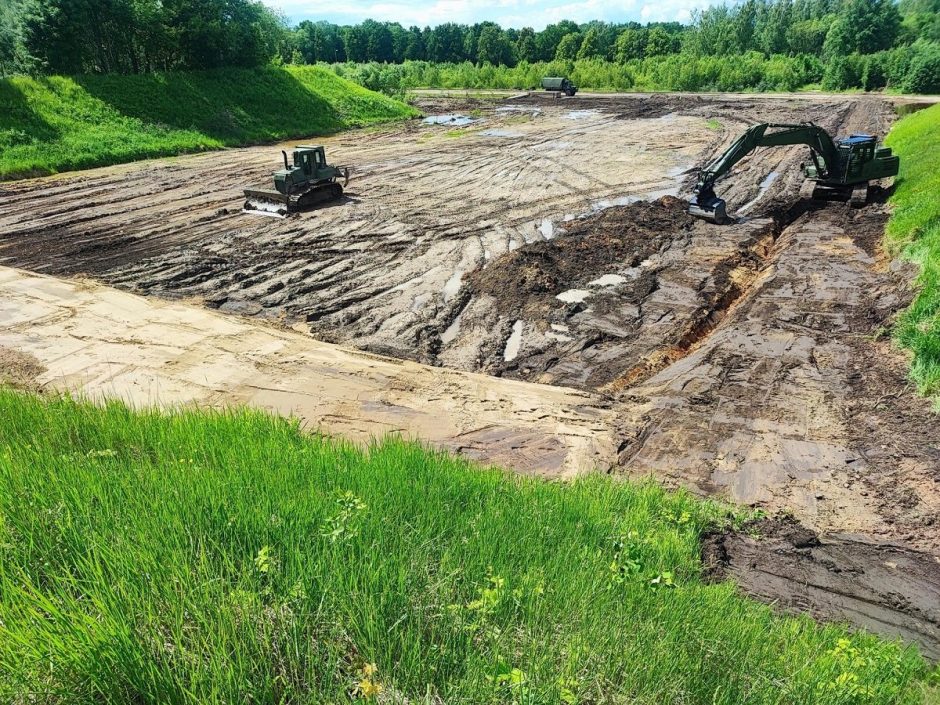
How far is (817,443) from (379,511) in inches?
275

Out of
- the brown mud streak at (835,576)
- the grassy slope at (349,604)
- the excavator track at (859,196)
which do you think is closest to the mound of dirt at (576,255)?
the excavator track at (859,196)

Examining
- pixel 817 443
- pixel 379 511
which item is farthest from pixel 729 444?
pixel 379 511

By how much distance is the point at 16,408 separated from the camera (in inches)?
252

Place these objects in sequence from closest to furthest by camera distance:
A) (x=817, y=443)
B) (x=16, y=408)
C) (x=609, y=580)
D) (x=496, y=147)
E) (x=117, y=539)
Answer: (x=117, y=539)
(x=609, y=580)
(x=16, y=408)
(x=817, y=443)
(x=496, y=147)

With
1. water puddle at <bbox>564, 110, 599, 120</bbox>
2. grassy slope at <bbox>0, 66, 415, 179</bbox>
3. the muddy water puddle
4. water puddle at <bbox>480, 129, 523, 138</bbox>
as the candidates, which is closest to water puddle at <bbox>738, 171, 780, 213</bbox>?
water puddle at <bbox>480, 129, 523, 138</bbox>

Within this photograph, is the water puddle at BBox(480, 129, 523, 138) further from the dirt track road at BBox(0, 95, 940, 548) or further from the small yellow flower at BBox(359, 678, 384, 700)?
the small yellow flower at BBox(359, 678, 384, 700)

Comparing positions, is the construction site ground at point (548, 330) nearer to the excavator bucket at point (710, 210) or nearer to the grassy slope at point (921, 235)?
the grassy slope at point (921, 235)

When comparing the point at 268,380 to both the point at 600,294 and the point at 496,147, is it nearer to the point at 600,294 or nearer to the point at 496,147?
the point at 600,294

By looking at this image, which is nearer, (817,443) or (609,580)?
(609,580)

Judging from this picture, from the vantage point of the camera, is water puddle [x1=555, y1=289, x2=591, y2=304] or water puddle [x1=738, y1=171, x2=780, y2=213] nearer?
water puddle [x1=555, y1=289, x2=591, y2=304]

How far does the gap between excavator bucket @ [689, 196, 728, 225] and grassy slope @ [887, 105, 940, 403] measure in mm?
4322

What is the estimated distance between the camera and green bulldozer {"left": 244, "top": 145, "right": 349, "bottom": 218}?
19.6 m

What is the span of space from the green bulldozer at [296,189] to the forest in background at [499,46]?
71.3 feet

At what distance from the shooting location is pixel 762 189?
74.7ft
